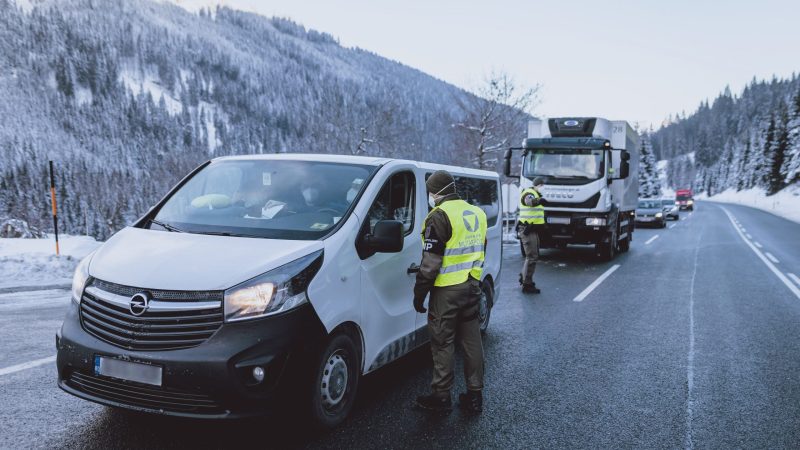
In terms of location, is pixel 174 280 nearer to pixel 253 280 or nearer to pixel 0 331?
pixel 253 280

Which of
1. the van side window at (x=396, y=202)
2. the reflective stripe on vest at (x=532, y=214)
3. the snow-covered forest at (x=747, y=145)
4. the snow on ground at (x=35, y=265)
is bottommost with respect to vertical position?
the snow on ground at (x=35, y=265)

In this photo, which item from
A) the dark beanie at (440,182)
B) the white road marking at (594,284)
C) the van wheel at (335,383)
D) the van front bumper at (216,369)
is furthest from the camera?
the white road marking at (594,284)

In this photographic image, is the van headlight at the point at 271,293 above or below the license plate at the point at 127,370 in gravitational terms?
above

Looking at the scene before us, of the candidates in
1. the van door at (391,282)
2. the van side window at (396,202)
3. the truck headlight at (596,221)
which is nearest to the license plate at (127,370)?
the van door at (391,282)

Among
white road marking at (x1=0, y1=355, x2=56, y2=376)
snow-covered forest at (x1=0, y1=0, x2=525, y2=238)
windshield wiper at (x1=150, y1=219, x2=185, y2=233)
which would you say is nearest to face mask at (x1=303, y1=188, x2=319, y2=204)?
windshield wiper at (x1=150, y1=219, x2=185, y2=233)

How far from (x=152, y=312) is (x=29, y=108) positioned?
187841 millimetres

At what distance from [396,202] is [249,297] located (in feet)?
5.68

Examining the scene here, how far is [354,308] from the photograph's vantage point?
377 cm

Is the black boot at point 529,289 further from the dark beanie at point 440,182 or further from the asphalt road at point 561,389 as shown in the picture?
the dark beanie at point 440,182

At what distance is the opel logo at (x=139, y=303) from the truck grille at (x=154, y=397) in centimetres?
41

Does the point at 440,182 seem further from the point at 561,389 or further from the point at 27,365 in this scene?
the point at 27,365

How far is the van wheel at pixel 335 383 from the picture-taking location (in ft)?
11.2

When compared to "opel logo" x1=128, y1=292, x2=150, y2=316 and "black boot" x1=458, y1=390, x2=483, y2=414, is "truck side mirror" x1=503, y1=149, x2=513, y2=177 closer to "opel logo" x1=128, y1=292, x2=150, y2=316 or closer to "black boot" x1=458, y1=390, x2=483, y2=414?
"black boot" x1=458, y1=390, x2=483, y2=414

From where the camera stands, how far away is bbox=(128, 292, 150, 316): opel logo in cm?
310
